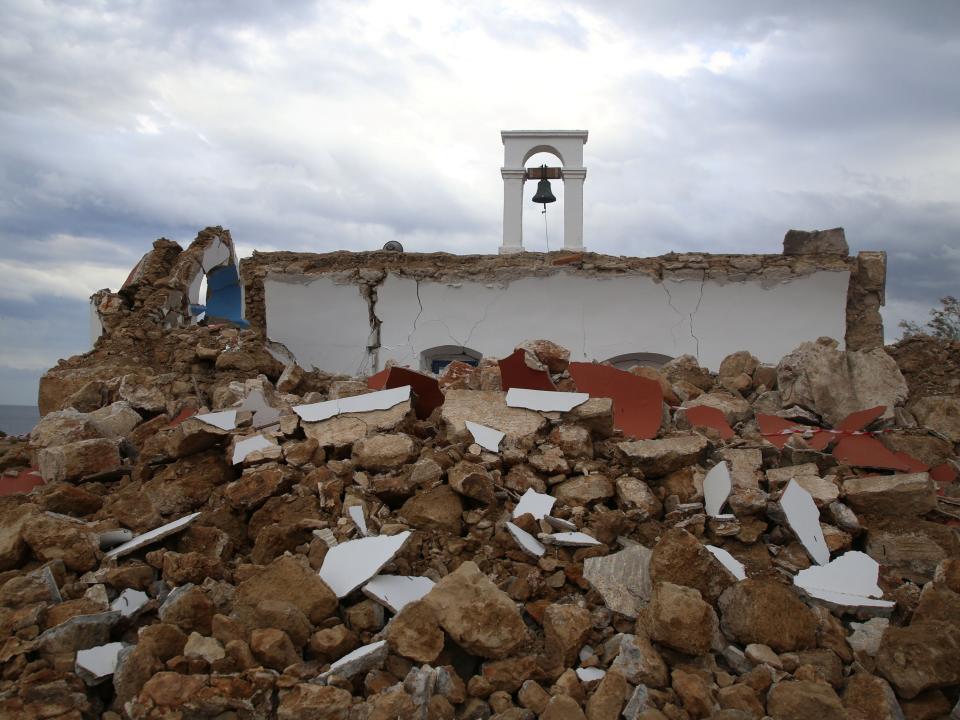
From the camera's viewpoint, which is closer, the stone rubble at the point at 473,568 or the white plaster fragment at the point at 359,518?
the stone rubble at the point at 473,568

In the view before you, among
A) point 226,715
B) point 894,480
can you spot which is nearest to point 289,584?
point 226,715

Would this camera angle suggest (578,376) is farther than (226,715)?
Yes

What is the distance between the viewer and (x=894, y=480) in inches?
128

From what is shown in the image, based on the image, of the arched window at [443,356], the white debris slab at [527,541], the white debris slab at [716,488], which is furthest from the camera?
the arched window at [443,356]

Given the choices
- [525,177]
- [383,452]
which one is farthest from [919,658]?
[525,177]

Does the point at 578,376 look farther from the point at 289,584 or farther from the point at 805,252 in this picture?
the point at 805,252

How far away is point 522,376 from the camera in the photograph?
399cm

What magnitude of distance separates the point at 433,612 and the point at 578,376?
2.23m

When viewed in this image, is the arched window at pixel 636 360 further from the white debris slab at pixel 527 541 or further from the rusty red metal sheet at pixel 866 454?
the white debris slab at pixel 527 541

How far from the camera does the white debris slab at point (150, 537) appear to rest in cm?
288

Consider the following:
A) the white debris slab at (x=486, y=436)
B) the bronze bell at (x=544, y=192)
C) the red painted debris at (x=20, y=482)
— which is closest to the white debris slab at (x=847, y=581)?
the white debris slab at (x=486, y=436)

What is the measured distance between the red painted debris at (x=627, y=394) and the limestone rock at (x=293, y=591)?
6.32 feet

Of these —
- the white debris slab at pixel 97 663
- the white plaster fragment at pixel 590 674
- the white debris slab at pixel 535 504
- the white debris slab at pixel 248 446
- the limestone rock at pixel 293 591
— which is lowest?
the white plaster fragment at pixel 590 674

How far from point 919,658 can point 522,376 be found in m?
2.28
